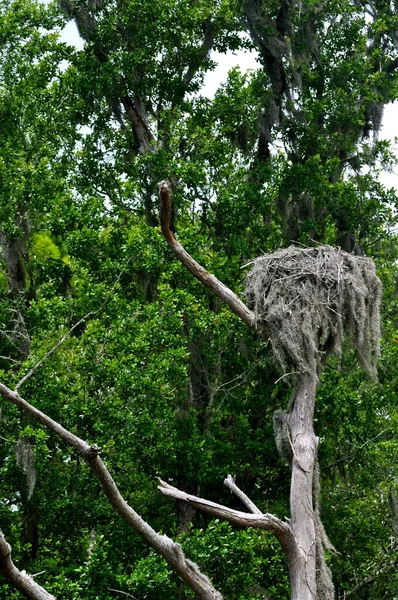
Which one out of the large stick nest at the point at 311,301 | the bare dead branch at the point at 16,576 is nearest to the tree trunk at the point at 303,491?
the large stick nest at the point at 311,301

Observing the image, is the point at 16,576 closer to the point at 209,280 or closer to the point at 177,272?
the point at 209,280

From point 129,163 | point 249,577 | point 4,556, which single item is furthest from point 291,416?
point 129,163

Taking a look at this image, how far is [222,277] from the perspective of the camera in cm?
1323

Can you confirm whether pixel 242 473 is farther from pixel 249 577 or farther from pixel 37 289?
pixel 37 289

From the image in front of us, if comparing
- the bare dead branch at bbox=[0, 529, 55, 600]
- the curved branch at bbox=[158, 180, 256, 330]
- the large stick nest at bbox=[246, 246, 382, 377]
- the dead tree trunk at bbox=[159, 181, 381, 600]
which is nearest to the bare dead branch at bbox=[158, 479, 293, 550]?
the dead tree trunk at bbox=[159, 181, 381, 600]

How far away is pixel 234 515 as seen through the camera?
7.55m

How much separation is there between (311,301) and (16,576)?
4214 millimetres

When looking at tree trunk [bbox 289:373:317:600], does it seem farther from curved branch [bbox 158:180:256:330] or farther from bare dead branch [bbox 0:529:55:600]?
bare dead branch [bbox 0:529:55:600]

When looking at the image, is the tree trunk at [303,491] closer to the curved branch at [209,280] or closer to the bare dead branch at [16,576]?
the curved branch at [209,280]

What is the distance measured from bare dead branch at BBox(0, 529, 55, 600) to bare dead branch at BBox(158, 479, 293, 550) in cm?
160

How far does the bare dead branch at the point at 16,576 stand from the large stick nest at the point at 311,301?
3.88 meters

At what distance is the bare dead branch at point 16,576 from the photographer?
5566 mm

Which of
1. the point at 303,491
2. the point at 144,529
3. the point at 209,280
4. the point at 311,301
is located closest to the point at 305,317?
the point at 311,301

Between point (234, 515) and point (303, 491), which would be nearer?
point (234, 515)
